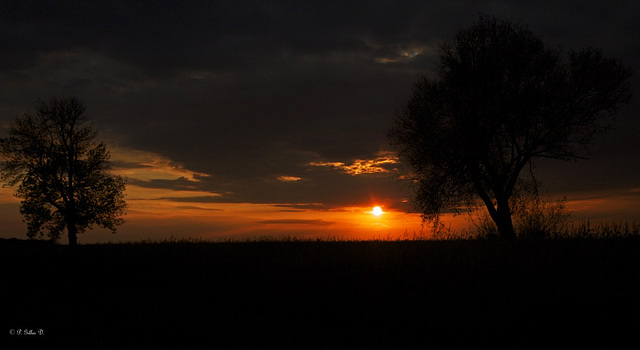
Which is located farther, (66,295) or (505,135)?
(505,135)

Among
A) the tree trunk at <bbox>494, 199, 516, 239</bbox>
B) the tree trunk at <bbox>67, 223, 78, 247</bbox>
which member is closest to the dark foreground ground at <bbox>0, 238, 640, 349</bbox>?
the tree trunk at <bbox>494, 199, 516, 239</bbox>

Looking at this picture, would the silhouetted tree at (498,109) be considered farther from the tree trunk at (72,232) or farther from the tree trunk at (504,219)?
the tree trunk at (72,232)

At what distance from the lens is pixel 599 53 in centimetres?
2577

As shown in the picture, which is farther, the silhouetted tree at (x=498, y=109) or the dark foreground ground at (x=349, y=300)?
the silhouetted tree at (x=498, y=109)

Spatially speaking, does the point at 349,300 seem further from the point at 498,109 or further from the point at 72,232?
the point at 72,232

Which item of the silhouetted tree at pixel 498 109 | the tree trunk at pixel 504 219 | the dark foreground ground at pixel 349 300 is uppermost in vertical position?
the silhouetted tree at pixel 498 109

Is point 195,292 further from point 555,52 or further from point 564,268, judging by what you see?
point 555,52

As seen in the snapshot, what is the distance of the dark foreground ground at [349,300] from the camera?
9523 mm

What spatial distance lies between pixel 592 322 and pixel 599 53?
861 inches

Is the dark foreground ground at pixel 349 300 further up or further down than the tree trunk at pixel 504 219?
further down

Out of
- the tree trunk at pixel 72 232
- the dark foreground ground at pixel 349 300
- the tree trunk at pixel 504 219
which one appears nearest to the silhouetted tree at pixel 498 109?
the tree trunk at pixel 504 219

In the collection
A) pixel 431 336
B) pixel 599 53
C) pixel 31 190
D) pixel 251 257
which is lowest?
pixel 431 336

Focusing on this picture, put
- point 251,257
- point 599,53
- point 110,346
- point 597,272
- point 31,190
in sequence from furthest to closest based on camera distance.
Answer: point 31,190
point 599,53
point 251,257
point 597,272
point 110,346

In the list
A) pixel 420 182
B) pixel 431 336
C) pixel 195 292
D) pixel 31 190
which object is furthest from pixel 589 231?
pixel 31 190
